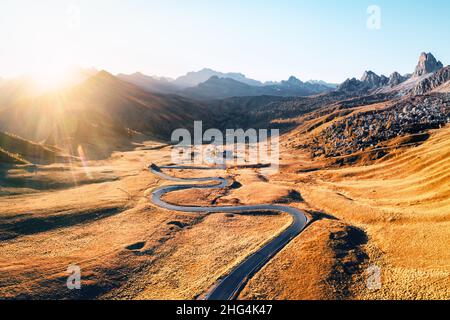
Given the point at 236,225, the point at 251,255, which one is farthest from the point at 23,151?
the point at 251,255

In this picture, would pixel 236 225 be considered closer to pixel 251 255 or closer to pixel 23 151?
pixel 251 255

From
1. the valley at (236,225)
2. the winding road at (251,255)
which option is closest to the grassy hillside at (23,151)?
the valley at (236,225)

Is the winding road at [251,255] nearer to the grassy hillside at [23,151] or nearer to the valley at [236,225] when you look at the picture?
the valley at [236,225]

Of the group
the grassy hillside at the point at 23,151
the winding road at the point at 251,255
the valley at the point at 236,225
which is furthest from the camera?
the grassy hillside at the point at 23,151

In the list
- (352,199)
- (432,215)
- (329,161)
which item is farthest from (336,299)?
(329,161)

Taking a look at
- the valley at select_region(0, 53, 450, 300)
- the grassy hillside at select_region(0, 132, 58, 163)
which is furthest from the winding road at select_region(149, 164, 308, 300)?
the grassy hillside at select_region(0, 132, 58, 163)

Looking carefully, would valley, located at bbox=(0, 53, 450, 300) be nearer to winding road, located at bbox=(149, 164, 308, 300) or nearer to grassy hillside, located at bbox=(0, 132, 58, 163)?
grassy hillside, located at bbox=(0, 132, 58, 163)

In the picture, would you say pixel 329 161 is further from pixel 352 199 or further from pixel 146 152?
pixel 146 152

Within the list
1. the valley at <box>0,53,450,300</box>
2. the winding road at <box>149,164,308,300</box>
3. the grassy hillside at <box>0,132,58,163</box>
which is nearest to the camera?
the winding road at <box>149,164,308,300</box>

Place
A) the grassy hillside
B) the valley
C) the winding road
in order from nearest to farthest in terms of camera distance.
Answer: the winding road
the valley
the grassy hillside
